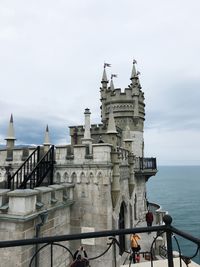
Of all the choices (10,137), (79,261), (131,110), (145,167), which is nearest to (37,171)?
(10,137)

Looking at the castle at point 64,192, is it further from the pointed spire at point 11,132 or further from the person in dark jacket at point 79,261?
the person in dark jacket at point 79,261

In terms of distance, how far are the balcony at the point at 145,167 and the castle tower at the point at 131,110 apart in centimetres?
141

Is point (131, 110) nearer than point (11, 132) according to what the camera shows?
No

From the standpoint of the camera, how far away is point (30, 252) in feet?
26.7

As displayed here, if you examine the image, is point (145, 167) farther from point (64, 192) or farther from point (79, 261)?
point (79, 261)

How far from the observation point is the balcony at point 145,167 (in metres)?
23.1

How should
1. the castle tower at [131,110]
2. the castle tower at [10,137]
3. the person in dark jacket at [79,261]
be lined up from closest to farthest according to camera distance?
the person in dark jacket at [79,261], the castle tower at [10,137], the castle tower at [131,110]

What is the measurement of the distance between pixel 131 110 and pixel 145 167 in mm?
6329

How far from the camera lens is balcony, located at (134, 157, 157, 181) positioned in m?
23.1

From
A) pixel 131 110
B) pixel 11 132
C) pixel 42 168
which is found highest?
pixel 131 110

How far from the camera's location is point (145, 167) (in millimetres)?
25078

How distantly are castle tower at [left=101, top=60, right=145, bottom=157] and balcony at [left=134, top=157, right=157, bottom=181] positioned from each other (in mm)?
1410

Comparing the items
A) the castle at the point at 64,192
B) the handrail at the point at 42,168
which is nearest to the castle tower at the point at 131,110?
the castle at the point at 64,192

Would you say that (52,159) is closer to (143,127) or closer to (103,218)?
(103,218)
